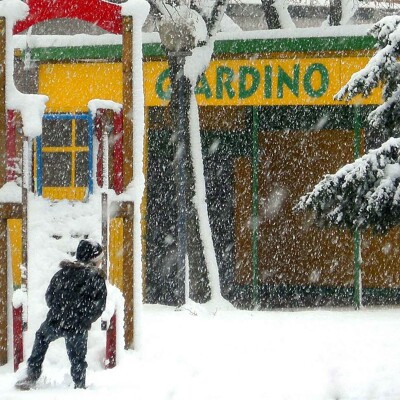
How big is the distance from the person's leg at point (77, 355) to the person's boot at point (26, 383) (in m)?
0.37

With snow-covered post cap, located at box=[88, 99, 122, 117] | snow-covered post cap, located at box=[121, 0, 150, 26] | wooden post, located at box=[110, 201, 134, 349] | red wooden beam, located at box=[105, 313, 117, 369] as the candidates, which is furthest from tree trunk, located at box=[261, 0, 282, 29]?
red wooden beam, located at box=[105, 313, 117, 369]

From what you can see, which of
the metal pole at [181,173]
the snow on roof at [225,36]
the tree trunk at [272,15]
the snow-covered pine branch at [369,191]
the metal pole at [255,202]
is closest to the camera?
the snow-covered pine branch at [369,191]

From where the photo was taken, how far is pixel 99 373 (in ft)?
29.7

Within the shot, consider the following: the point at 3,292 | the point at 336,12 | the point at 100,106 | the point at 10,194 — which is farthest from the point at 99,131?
the point at 336,12

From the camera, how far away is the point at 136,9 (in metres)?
9.98

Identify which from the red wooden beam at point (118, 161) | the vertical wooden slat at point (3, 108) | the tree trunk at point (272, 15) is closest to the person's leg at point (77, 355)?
→ the vertical wooden slat at point (3, 108)

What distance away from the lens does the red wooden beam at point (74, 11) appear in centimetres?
970

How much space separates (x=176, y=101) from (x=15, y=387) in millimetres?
6469

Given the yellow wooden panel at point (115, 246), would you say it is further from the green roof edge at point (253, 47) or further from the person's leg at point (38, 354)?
the person's leg at point (38, 354)

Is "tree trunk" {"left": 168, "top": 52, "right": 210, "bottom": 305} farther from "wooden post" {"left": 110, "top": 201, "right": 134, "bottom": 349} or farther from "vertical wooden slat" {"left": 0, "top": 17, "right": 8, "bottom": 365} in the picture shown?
"vertical wooden slat" {"left": 0, "top": 17, "right": 8, "bottom": 365}

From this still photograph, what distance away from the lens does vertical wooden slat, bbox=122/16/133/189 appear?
9.98 metres

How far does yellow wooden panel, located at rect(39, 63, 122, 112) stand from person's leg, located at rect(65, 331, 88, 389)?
7.29 metres

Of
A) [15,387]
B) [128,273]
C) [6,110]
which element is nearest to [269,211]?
[128,273]

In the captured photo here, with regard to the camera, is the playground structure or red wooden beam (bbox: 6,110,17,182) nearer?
the playground structure
